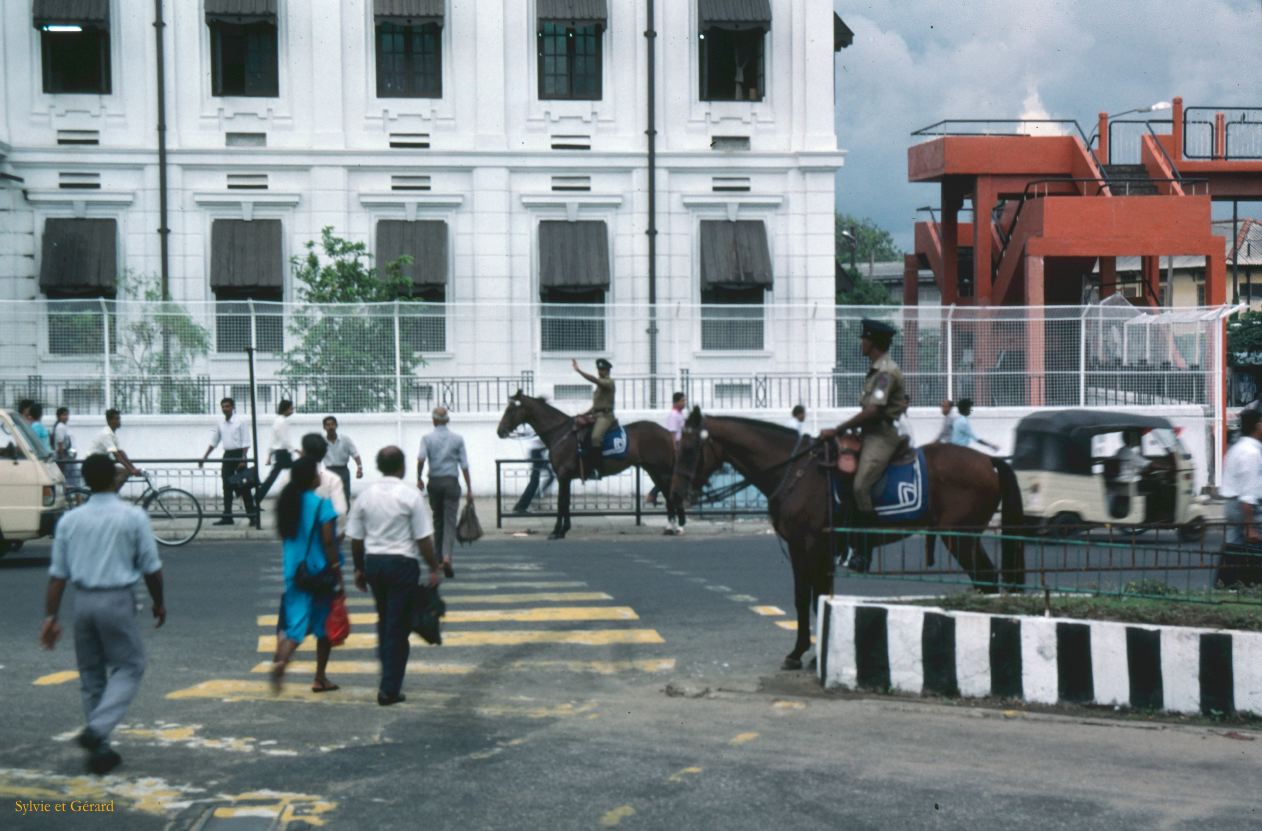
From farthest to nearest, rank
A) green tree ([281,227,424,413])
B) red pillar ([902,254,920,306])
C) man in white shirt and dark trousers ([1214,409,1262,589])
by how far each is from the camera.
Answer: red pillar ([902,254,920,306]) < green tree ([281,227,424,413]) < man in white shirt and dark trousers ([1214,409,1262,589])

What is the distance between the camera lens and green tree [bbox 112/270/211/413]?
2645cm

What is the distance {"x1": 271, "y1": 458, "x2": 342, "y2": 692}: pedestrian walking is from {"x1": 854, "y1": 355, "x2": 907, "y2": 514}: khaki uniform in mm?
Result: 3723

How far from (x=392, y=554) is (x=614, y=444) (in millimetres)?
11124

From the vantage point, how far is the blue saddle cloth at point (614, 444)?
21.2 metres

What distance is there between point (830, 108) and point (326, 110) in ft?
32.8

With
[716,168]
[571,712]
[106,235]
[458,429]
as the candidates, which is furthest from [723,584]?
[106,235]

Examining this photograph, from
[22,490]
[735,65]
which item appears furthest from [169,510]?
[735,65]

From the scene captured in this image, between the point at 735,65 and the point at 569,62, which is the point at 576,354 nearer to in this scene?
the point at 569,62

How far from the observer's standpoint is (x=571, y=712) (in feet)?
32.2

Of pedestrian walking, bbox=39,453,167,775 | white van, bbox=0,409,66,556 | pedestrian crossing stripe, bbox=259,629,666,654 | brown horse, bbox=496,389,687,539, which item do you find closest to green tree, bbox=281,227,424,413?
brown horse, bbox=496,389,687,539

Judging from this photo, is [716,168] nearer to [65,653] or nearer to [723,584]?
[723,584]

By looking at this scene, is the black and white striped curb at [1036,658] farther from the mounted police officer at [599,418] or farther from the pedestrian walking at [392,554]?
the mounted police officer at [599,418]

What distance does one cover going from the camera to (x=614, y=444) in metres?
21.2

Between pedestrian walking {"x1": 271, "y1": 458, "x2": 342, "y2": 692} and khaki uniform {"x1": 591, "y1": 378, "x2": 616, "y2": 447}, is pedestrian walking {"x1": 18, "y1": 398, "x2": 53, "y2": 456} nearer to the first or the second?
khaki uniform {"x1": 591, "y1": 378, "x2": 616, "y2": 447}
